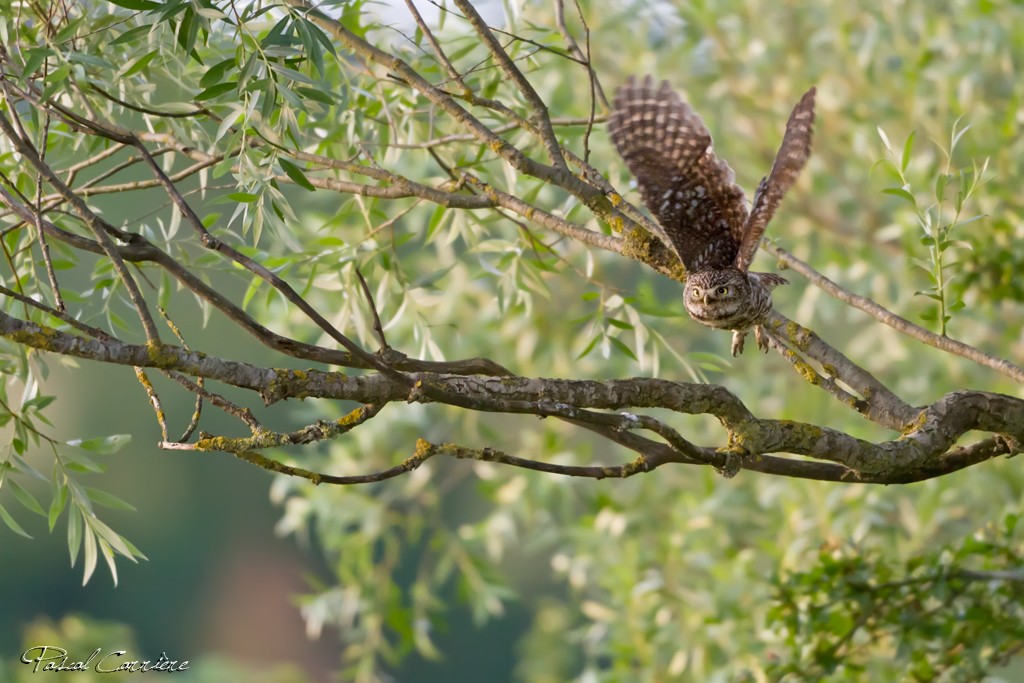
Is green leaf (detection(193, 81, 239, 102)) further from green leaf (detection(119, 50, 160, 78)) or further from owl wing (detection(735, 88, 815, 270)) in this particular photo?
owl wing (detection(735, 88, 815, 270))

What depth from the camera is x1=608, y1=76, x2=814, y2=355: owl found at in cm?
129

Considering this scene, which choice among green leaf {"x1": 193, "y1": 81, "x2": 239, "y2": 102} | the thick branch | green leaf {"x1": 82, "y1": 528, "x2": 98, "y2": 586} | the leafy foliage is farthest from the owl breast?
green leaf {"x1": 82, "y1": 528, "x2": 98, "y2": 586}

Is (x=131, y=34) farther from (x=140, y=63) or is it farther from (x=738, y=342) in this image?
(x=738, y=342)

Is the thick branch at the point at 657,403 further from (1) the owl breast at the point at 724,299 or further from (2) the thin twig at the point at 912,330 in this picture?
(1) the owl breast at the point at 724,299

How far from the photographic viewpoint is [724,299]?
52.7 inches

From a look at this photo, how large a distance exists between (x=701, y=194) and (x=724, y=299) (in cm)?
14

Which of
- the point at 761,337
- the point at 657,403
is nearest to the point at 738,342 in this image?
the point at 761,337

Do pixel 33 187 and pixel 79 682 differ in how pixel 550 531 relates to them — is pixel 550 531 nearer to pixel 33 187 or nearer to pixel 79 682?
pixel 79 682

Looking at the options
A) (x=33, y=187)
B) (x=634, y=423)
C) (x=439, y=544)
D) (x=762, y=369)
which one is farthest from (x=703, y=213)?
(x=762, y=369)

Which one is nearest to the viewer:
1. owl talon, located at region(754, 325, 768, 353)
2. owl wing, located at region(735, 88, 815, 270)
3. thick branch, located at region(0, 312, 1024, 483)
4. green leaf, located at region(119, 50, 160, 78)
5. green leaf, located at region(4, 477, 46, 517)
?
thick branch, located at region(0, 312, 1024, 483)

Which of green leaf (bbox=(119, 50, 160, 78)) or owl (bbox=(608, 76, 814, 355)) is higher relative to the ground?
owl (bbox=(608, 76, 814, 355))

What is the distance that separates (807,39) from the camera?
3.73m

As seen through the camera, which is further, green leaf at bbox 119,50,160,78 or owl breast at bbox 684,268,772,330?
owl breast at bbox 684,268,772,330

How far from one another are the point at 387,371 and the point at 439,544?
2.48 metres
